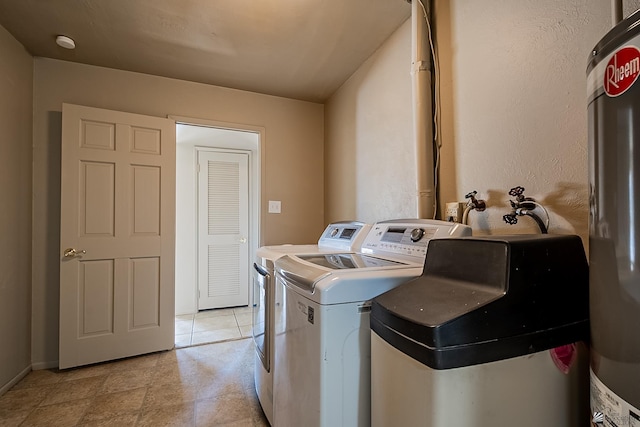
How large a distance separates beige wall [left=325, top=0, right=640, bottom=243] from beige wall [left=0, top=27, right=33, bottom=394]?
2.49 m

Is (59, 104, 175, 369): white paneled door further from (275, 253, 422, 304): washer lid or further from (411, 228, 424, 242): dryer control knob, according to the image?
(411, 228, 424, 242): dryer control knob

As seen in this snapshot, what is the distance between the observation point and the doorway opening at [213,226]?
3.64 m

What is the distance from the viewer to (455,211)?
4.86 feet

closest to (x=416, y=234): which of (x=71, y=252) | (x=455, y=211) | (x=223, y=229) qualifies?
(x=455, y=211)

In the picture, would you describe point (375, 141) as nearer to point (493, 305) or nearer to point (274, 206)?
point (274, 206)

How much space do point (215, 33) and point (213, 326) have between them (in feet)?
8.86

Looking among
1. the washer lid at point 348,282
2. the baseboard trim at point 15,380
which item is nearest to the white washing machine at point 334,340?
the washer lid at point 348,282

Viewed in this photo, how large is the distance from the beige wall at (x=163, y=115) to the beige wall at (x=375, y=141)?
254 mm

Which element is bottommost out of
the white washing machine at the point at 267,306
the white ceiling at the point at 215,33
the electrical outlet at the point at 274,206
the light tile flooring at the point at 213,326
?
the light tile flooring at the point at 213,326

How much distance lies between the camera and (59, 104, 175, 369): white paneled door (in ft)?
7.32

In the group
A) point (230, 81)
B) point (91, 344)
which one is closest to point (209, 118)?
point (230, 81)

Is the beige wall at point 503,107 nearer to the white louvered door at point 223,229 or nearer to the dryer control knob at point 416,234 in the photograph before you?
the dryer control knob at point 416,234

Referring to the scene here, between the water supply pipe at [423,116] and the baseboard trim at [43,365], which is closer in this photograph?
the water supply pipe at [423,116]

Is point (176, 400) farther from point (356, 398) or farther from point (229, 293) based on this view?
point (229, 293)
